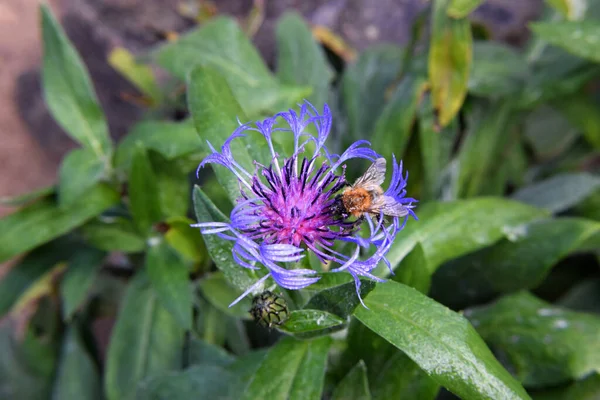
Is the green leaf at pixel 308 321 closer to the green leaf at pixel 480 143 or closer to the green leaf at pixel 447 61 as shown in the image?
the green leaf at pixel 447 61

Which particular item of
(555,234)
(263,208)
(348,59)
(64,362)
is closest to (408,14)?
(348,59)

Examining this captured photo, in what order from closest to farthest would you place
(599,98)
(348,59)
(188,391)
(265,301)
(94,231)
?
(265,301), (188,391), (94,231), (599,98), (348,59)

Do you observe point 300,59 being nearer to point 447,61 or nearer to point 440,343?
point 447,61

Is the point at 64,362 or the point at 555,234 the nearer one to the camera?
the point at 555,234

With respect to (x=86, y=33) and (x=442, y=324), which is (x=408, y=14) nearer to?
(x=86, y=33)

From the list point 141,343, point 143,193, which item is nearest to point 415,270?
point 143,193

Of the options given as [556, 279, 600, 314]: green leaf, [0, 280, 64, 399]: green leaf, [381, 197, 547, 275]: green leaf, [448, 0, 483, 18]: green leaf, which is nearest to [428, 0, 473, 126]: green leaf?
[448, 0, 483, 18]: green leaf

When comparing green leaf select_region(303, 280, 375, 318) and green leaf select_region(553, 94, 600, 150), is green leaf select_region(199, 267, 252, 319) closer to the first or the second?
green leaf select_region(303, 280, 375, 318)

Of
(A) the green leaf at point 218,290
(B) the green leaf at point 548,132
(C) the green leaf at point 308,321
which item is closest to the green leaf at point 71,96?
(A) the green leaf at point 218,290

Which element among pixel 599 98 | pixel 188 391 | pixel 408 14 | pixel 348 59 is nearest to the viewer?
pixel 188 391
